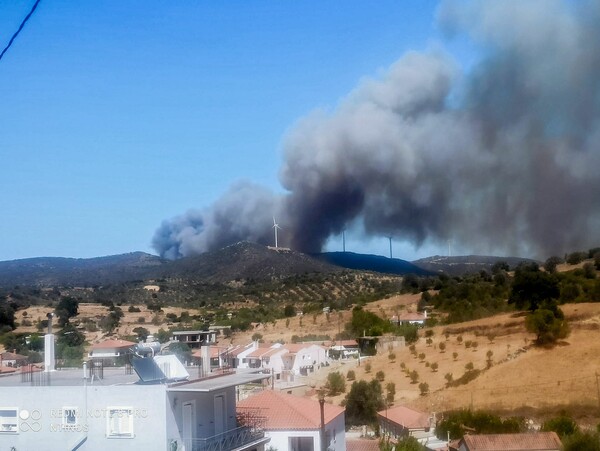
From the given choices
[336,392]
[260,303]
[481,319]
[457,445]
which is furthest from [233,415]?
[260,303]

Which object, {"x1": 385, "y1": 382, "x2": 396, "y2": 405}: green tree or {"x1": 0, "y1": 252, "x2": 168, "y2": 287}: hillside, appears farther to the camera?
{"x1": 0, "y1": 252, "x2": 168, "y2": 287}: hillside

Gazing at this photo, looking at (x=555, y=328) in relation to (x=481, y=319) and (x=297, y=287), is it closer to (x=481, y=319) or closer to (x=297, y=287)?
(x=481, y=319)

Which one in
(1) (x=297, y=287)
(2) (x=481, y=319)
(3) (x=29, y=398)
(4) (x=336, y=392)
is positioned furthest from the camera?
(1) (x=297, y=287)

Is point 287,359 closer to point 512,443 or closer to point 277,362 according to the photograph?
point 277,362

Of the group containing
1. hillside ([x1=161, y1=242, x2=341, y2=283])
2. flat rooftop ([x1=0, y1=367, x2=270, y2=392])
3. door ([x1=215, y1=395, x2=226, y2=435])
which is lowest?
door ([x1=215, y1=395, x2=226, y2=435])

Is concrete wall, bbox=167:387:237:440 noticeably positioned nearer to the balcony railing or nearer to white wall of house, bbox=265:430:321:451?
the balcony railing

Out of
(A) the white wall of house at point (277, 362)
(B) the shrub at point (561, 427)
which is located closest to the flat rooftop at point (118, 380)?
(B) the shrub at point (561, 427)

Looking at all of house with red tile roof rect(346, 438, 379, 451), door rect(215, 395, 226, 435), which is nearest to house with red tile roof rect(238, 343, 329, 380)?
house with red tile roof rect(346, 438, 379, 451)
